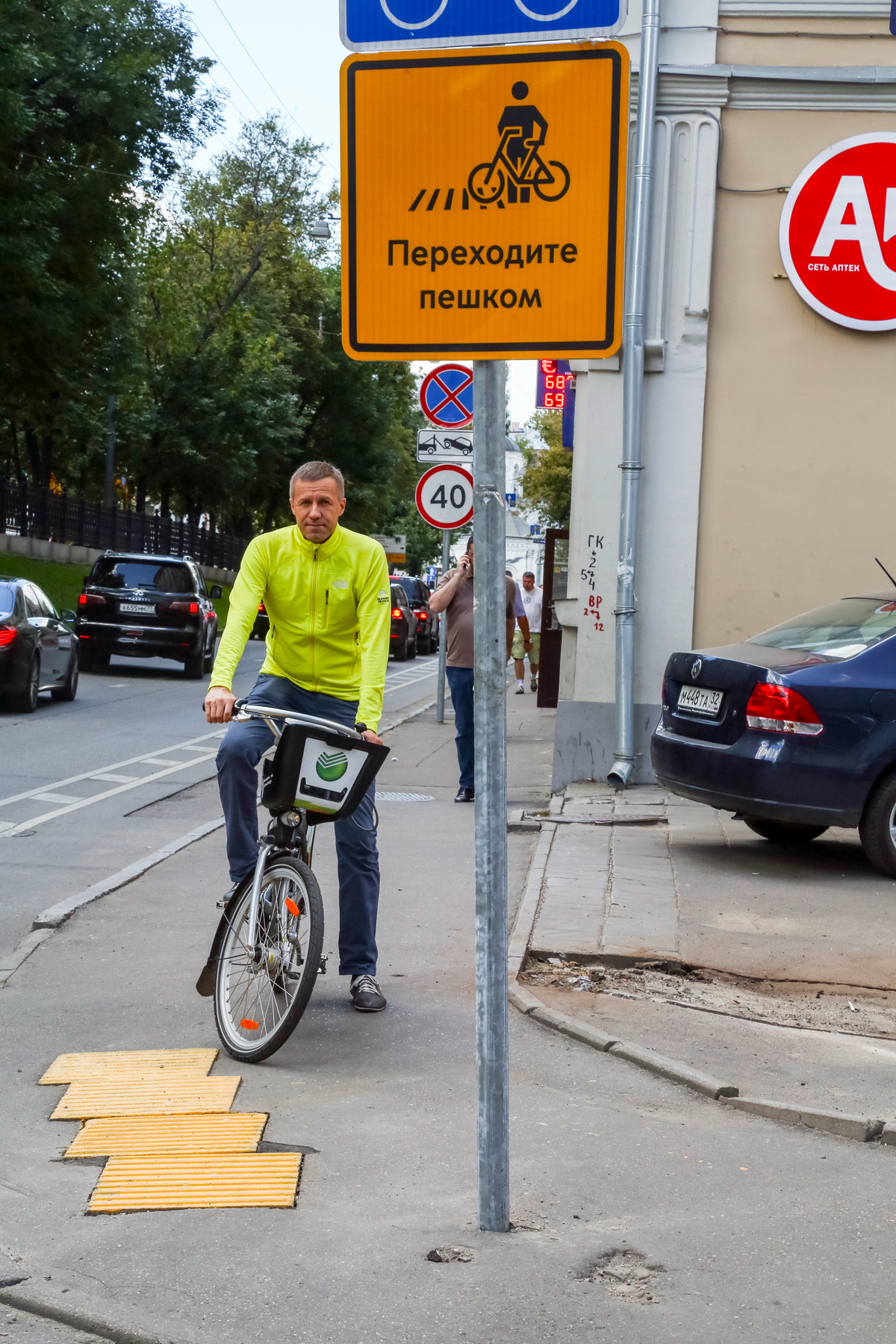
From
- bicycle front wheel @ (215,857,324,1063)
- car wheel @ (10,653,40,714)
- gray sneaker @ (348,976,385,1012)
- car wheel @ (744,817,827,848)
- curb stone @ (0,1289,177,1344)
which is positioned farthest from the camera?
car wheel @ (10,653,40,714)

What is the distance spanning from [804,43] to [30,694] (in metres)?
10.5

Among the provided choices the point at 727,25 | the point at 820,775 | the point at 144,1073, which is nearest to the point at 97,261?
the point at 727,25

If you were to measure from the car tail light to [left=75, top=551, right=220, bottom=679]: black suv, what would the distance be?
16.5m

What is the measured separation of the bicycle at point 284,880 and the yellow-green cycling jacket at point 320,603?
1.06 feet

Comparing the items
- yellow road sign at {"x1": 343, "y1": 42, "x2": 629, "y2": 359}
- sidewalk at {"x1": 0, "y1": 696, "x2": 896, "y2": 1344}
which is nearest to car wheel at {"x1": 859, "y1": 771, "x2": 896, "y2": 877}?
sidewalk at {"x1": 0, "y1": 696, "x2": 896, "y2": 1344}

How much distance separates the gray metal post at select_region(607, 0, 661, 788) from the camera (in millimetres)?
11414

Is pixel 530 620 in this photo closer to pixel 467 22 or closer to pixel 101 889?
pixel 101 889

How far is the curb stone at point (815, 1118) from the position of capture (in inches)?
179

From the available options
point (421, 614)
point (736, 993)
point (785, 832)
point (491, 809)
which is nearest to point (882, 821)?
point (785, 832)

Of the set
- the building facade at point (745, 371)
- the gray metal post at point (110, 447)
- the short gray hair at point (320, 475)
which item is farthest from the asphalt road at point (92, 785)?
the gray metal post at point (110, 447)

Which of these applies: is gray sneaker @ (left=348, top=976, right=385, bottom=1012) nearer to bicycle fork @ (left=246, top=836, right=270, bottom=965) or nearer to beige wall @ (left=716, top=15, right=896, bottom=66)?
bicycle fork @ (left=246, top=836, right=270, bottom=965)

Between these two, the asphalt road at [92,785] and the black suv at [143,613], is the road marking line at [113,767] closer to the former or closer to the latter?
the asphalt road at [92,785]

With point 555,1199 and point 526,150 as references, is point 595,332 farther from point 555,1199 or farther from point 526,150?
point 555,1199

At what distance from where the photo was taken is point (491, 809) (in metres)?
3.70
